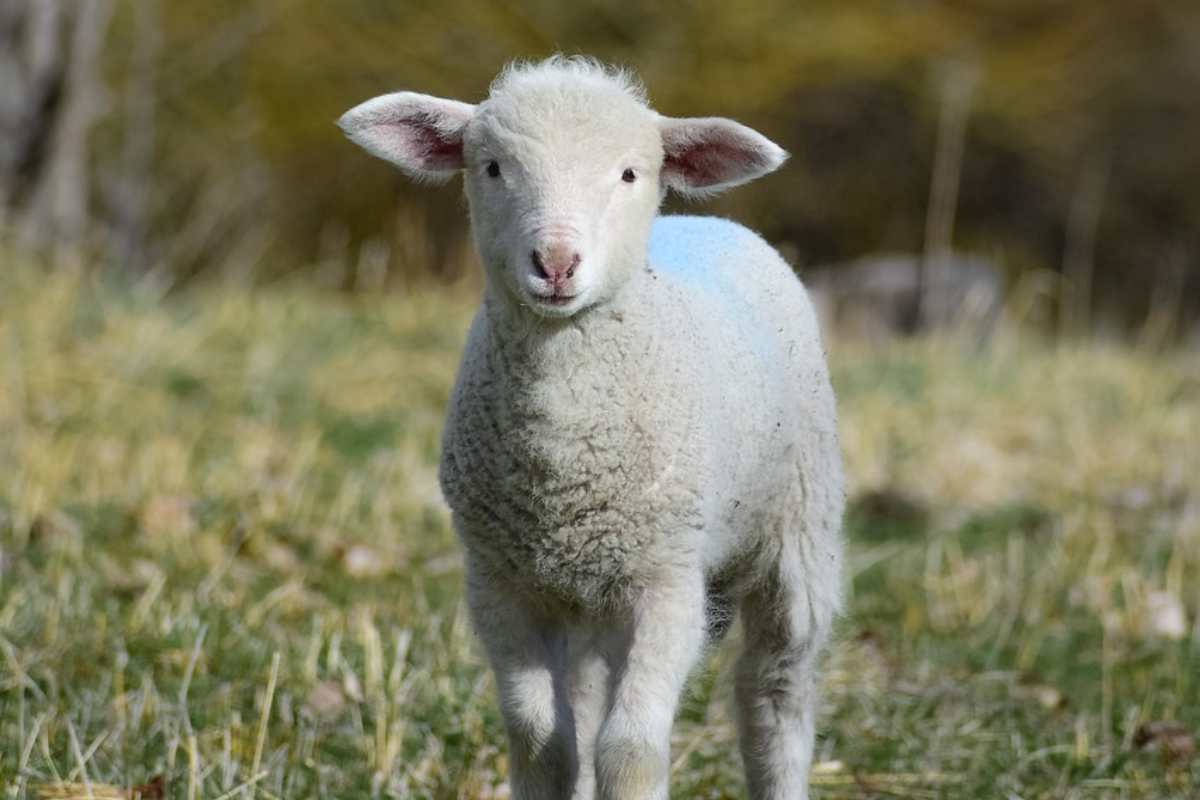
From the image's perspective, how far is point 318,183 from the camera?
67.5 ft

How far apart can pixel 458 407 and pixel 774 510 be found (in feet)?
2.49

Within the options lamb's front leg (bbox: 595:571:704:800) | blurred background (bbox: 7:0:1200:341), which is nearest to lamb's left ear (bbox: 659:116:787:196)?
lamb's front leg (bbox: 595:571:704:800)

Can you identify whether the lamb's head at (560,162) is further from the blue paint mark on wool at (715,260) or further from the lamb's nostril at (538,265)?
the blue paint mark on wool at (715,260)

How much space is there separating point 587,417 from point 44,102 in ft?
27.1

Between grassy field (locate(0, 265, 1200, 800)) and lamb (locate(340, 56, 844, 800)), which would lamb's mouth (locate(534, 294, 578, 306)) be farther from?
grassy field (locate(0, 265, 1200, 800))

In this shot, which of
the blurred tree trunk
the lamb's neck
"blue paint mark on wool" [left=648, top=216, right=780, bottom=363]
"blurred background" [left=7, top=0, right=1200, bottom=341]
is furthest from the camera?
"blurred background" [left=7, top=0, right=1200, bottom=341]

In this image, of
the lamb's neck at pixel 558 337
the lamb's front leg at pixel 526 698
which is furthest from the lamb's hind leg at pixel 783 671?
the lamb's neck at pixel 558 337

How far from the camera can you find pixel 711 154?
11.4 feet

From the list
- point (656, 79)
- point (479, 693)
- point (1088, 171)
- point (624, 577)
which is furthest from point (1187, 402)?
point (1088, 171)

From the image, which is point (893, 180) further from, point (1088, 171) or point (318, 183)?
point (318, 183)

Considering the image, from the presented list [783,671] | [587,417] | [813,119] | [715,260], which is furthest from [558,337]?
[813,119]

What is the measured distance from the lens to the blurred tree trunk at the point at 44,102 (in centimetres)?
1052

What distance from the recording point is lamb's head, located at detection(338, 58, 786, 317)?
311 centimetres

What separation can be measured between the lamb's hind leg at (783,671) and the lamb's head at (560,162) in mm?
879
